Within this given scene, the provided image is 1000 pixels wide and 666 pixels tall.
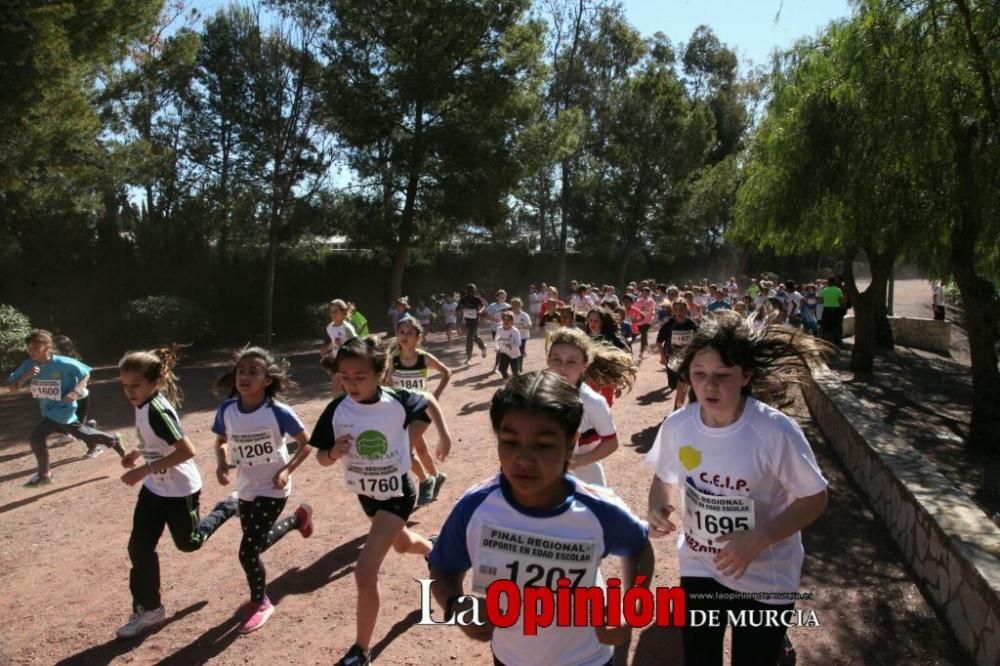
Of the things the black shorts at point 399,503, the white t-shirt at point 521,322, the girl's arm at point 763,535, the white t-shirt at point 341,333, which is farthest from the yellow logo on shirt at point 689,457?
the white t-shirt at point 521,322

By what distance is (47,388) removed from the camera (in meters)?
8.15

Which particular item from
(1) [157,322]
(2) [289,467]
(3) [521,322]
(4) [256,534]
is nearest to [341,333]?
(3) [521,322]

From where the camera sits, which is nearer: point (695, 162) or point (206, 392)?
point (206, 392)

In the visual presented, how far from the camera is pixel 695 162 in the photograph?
117ft

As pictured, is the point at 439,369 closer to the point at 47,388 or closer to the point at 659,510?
the point at 659,510

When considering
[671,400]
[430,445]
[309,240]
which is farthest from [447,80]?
[430,445]

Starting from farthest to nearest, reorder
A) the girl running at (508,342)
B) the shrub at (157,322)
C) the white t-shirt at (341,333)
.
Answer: the shrub at (157,322) → the girl running at (508,342) → the white t-shirt at (341,333)

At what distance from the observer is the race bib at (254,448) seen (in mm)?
4602

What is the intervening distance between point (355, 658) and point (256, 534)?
111cm

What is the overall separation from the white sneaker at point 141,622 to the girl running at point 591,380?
2748 mm

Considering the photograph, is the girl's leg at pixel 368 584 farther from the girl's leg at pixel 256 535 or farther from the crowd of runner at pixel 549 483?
the girl's leg at pixel 256 535

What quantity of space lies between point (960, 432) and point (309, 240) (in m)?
19.0

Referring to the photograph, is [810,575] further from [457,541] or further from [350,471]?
[457,541]

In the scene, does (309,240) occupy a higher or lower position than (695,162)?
lower
